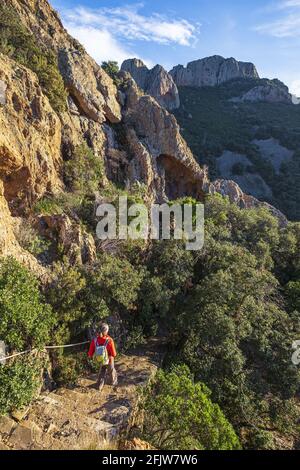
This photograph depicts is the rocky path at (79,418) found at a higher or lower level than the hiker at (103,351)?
lower

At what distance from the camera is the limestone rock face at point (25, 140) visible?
1339 centimetres

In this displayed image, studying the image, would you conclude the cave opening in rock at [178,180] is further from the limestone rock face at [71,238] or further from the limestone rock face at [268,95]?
the limestone rock face at [268,95]

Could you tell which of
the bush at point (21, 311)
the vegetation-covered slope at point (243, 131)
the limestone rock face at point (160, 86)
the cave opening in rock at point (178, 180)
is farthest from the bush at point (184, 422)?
the limestone rock face at point (160, 86)

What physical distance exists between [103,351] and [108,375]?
130 cm

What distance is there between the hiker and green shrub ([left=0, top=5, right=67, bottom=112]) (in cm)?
1519

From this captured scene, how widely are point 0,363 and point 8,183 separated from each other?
28.1 ft

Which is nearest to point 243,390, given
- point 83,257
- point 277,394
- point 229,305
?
point 277,394

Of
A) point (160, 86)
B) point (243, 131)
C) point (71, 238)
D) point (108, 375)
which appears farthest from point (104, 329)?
point (160, 86)

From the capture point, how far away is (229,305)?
1334 cm

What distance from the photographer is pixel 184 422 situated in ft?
26.7

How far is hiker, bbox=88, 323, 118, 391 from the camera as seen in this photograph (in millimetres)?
9148

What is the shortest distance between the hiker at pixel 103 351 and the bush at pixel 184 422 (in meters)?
1.42

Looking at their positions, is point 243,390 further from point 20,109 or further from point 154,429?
point 20,109
